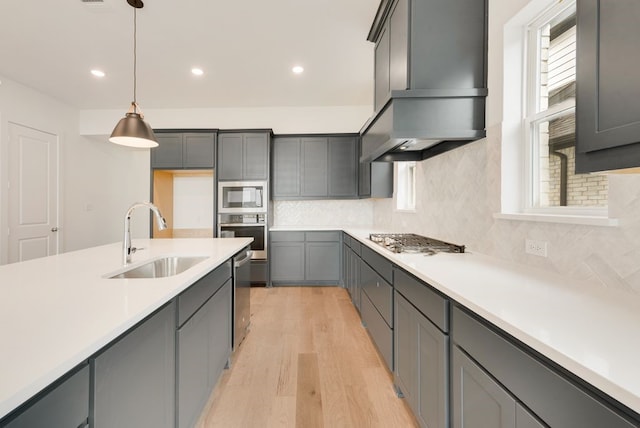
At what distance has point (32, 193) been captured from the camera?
4062 mm

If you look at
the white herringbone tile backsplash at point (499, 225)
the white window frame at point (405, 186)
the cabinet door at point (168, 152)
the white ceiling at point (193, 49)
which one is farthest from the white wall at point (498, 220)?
the cabinet door at point (168, 152)

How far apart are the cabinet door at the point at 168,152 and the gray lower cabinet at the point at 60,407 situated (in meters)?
4.11

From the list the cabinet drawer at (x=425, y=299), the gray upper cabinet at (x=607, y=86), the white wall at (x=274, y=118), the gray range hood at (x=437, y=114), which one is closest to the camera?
the gray upper cabinet at (x=607, y=86)

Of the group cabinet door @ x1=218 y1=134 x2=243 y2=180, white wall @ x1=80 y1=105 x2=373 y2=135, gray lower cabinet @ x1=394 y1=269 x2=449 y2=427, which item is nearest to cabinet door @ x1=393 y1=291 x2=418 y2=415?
gray lower cabinet @ x1=394 y1=269 x2=449 y2=427

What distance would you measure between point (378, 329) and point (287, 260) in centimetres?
232

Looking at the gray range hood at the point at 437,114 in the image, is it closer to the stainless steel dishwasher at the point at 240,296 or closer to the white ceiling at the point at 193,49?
the white ceiling at the point at 193,49

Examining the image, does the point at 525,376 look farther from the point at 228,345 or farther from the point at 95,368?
the point at 228,345

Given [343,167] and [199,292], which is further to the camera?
[343,167]

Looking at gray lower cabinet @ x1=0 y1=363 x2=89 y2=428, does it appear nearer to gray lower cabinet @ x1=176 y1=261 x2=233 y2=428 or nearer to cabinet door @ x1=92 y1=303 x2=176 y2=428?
cabinet door @ x1=92 y1=303 x2=176 y2=428

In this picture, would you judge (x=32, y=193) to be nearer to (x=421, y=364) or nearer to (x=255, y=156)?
(x=255, y=156)

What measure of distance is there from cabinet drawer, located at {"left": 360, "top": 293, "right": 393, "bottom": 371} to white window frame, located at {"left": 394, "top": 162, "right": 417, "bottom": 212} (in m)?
1.35

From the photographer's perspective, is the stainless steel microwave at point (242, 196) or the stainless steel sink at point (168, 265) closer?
the stainless steel sink at point (168, 265)

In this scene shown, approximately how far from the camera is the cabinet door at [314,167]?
453 centimetres

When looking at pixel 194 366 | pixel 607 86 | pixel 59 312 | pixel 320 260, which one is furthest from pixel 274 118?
pixel 607 86
